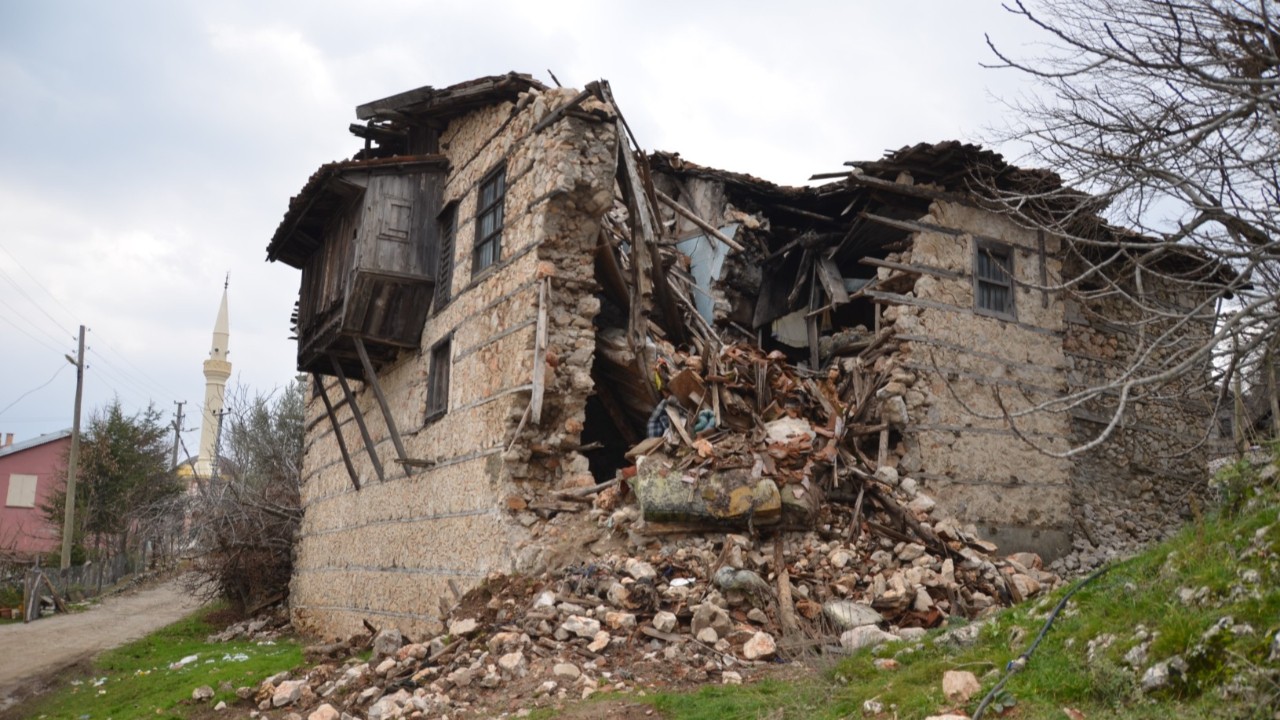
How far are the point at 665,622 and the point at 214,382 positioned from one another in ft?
165

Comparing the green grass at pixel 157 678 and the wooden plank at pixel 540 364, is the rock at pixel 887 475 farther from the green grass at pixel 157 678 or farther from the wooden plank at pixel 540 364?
the green grass at pixel 157 678

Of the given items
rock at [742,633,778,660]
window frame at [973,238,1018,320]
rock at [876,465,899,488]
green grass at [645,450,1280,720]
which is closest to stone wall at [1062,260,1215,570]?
window frame at [973,238,1018,320]

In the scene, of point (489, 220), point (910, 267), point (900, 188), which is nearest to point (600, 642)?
point (489, 220)

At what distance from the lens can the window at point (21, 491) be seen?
34.3 meters

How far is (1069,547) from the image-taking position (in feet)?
40.7

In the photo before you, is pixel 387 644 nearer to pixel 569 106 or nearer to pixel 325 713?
pixel 325 713

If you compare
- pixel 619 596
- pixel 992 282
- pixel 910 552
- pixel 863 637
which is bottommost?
pixel 863 637

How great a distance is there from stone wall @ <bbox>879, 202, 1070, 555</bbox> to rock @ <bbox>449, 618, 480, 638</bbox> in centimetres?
535

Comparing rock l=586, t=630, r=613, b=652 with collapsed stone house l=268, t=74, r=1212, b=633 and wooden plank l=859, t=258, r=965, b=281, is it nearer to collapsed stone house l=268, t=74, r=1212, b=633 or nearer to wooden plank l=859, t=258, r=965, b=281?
collapsed stone house l=268, t=74, r=1212, b=633

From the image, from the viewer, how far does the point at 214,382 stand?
173 ft

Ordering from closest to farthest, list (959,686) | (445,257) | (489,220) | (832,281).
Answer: (959,686) → (489,220) → (445,257) → (832,281)

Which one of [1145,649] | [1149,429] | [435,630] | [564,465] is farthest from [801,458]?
[1149,429]

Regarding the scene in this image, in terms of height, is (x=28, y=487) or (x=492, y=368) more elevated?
(x=492, y=368)

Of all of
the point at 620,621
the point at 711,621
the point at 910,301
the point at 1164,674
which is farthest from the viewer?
the point at 910,301
